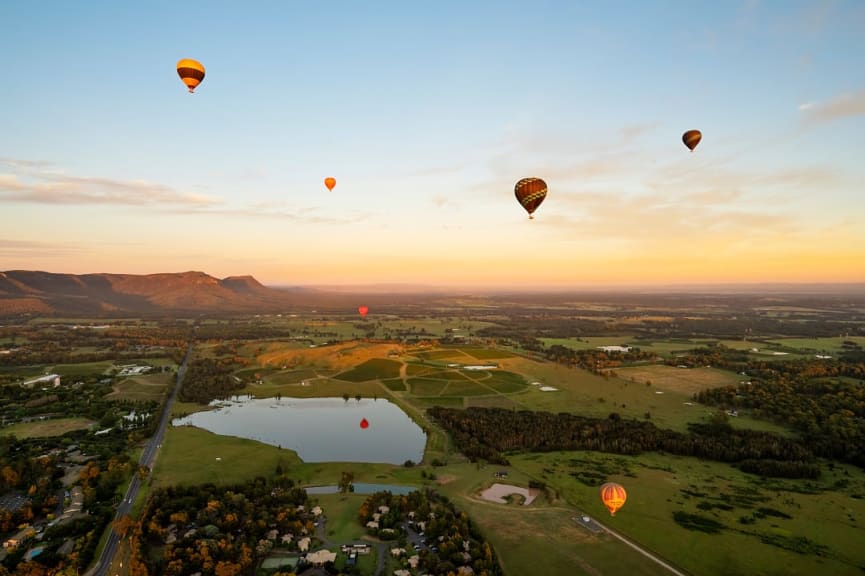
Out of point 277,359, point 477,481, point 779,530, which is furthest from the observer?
point 277,359

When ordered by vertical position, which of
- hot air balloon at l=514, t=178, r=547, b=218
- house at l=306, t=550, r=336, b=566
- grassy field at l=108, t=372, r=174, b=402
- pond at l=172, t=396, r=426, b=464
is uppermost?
hot air balloon at l=514, t=178, r=547, b=218

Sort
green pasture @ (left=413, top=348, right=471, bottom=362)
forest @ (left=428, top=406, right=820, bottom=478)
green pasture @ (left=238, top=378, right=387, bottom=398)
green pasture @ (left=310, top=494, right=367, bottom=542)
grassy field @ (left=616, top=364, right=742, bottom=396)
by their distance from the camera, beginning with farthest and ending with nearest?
green pasture @ (left=413, top=348, right=471, bottom=362) → grassy field @ (left=616, top=364, right=742, bottom=396) → green pasture @ (left=238, top=378, right=387, bottom=398) → forest @ (left=428, top=406, right=820, bottom=478) → green pasture @ (left=310, top=494, right=367, bottom=542)

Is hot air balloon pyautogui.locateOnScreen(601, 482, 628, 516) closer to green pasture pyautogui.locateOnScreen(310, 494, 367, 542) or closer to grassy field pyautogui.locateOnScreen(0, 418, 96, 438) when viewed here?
green pasture pyautogui.locateOnScreen(310, 494, 367, 542)

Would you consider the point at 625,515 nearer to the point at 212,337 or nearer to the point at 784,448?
the point at 784,448

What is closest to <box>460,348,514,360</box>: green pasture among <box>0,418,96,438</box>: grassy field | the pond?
the pond

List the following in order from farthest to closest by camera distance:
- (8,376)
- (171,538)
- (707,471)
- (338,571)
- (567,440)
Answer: (8,376)
(567,440)
(707,471)
(171,538)
(338,571)

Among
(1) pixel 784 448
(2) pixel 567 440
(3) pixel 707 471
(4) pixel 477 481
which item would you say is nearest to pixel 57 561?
(4) pixel 477 481
